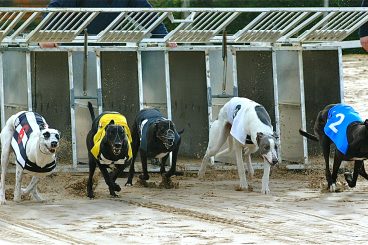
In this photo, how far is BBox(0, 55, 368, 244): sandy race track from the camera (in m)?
7.53

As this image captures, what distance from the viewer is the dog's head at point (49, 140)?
30.3 feet

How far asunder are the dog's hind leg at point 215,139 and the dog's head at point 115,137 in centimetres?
173

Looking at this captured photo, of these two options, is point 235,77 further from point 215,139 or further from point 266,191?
point 266,191

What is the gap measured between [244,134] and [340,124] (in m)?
0.94

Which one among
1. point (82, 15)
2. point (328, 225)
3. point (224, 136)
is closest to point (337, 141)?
point (224, 136)

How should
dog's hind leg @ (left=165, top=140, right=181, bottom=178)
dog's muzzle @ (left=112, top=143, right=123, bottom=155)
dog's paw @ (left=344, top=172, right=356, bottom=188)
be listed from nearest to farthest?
dog's muzzle @ (left=112, top=143, right=123, bottom=155), dog's paw @ (left=344, top=172, right=356, bottom=188), dog's hind leg @ (left=165, top=140, right=181, bottom=178)

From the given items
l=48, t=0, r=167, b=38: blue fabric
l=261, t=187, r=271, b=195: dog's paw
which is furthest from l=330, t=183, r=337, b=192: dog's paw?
l=48, t=0, r=167, b=38: blue fabric

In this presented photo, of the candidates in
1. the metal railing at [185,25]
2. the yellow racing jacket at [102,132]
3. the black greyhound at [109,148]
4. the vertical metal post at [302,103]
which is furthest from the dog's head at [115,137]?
the vertical metal post at [302,103]

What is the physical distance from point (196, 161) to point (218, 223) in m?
4.18

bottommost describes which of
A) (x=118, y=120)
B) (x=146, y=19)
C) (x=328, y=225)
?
(x=328, y=225)

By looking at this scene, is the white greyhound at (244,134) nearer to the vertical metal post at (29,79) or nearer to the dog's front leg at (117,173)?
the dog's front leg at (117,173)

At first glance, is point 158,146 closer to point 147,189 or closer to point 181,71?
point 147,189

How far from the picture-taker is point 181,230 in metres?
7.85

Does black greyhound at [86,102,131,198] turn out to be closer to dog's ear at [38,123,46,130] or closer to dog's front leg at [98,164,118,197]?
dog's front leg at [98,164,118,197]
